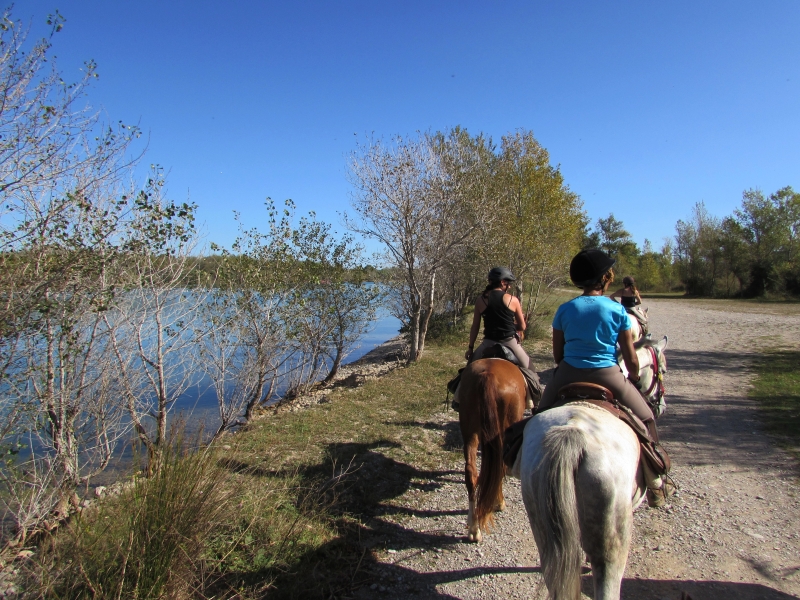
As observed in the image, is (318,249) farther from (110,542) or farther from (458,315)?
(110,542)

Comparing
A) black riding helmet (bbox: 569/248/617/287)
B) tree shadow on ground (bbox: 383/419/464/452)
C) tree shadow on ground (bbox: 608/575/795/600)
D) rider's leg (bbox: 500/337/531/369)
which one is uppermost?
black riding helmet (bbox: 569/248/617/287)

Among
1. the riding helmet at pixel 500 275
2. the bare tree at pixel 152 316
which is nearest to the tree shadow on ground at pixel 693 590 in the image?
the riding helmet at pixel 500 275

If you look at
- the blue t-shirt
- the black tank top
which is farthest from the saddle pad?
the black tank top

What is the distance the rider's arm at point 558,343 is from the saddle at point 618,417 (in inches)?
18.6

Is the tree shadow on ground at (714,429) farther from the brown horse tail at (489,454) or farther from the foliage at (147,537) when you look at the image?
the foliage at (147,537)

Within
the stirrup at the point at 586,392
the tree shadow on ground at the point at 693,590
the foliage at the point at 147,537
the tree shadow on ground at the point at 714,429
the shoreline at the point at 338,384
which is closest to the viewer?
the foliage at the point at 147,537

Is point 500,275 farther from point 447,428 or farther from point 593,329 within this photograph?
point 447,428

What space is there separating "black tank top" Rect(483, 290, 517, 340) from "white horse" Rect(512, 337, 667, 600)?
2881 millimetres

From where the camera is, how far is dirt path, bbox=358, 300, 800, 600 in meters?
3.34

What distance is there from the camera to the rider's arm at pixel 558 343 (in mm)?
3346

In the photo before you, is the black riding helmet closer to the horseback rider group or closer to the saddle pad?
the horseback rider group

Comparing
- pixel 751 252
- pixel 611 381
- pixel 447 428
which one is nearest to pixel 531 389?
pixel 611 381

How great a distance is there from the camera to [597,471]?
219cm

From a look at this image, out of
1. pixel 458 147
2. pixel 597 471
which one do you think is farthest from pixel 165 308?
pixel 458 147
